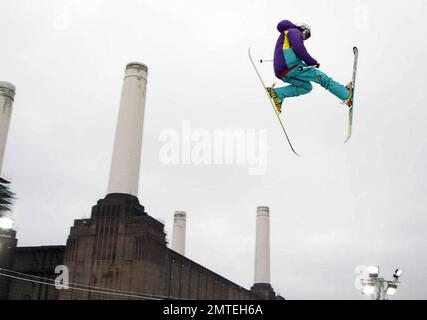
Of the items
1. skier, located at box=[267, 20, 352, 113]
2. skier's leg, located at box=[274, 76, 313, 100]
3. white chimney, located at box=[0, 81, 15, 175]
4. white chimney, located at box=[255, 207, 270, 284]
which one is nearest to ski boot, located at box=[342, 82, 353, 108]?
skier, located at box=[267, 20, 352, 113]

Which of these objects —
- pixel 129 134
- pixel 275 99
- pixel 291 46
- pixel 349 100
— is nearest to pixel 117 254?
pixel 129 134

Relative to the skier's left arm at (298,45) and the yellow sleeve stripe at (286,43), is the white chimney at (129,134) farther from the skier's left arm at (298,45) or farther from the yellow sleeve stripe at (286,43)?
the skier's left arm at (298,45)

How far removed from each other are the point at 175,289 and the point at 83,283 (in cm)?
861

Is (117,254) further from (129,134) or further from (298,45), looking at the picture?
(298,45)

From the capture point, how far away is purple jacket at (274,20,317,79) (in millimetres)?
9616

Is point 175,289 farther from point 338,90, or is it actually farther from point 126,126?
point 338,90

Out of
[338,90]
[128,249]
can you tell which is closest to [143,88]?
[128,249]

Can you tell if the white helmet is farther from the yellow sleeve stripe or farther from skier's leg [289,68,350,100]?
skier's leg [289,68,350,100]

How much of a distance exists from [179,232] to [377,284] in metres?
48.2

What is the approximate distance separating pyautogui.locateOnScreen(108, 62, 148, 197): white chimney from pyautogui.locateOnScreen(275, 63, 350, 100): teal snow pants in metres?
27.7

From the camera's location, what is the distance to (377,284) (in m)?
19.5
